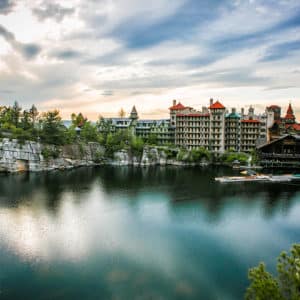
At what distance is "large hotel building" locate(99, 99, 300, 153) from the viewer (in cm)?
7831

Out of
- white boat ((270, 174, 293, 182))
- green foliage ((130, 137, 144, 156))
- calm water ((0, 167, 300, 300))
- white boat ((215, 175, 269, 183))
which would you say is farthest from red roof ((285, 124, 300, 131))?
green foliage ((130, 137, 144, 156))

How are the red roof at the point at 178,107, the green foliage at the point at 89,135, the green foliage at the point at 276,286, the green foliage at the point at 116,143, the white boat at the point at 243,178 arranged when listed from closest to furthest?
the green foliage at the point at 276,286 → the white boat at the point at 243,178 → the green foliage at the point at 116,143 → the green foliage at the point at 89,135 → the red roof at the point at 178,107

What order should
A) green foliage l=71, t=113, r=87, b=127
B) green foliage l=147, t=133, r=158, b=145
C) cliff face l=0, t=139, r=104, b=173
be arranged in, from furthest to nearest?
green foliage l=71, t=113, r=87, b=127 < green foliage l=147, t=133, r=158, b=145 < cliff face l=0, t=139, r=104, b=173

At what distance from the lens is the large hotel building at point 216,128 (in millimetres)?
78312

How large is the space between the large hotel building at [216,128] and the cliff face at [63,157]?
10403mm

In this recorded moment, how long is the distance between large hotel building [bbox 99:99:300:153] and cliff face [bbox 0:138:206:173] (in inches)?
410

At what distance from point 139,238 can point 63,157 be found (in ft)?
157

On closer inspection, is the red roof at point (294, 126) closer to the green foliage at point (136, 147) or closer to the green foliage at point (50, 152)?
the green foliage at point (136, 147)

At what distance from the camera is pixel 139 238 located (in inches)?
1041

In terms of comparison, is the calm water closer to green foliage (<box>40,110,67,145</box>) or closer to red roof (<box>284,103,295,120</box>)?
green foliage (<box>40,110,67,145</box>)

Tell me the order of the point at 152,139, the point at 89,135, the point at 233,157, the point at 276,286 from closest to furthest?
the point at 276,286
the point at 233,157
the point at 89,135
the point at 152,139

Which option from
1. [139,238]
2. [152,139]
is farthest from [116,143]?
[139,238]

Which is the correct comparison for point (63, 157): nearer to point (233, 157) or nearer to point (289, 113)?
point (233, 157)

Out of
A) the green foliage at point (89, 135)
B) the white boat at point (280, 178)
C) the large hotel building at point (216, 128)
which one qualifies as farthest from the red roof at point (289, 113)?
the green foliage at point (89, 135)
